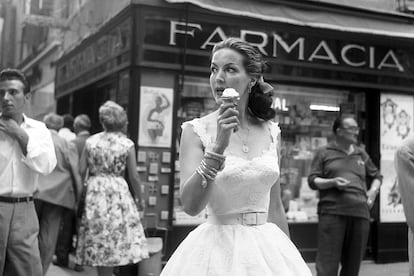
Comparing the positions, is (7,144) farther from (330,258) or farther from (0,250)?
(330,258)

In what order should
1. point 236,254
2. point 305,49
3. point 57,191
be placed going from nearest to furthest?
point 236,254 → point 57,191 → point 305,49

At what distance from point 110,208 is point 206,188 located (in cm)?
390

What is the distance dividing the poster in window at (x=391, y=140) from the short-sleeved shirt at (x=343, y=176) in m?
2.98

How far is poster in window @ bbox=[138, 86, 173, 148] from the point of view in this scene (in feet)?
23.7

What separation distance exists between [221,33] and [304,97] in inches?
69.5

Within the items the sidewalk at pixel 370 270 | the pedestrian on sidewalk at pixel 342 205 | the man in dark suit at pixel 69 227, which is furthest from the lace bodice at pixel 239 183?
the sidewalk at pixel 370 270

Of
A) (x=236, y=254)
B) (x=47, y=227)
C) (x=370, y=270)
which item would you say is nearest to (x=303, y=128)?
(x=370, y=270)

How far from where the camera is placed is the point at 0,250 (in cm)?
382

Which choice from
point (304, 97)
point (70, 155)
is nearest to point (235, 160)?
point (70, 155)

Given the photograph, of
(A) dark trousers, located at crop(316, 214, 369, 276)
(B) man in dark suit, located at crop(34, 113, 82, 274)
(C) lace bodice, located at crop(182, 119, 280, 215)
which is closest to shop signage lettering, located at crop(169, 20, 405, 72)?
(B) man in dark suit, located at crop(34, 113, 82, 274)

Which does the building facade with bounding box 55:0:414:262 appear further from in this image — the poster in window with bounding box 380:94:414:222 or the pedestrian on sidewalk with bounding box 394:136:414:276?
the pedestrian on sidewalk with bounding box 394:136:414:276

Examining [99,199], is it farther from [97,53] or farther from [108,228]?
[97,53]

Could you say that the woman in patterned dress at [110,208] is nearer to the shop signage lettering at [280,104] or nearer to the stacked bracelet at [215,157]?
the shop signage lettering at [280,104]

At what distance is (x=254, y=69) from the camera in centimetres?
265
